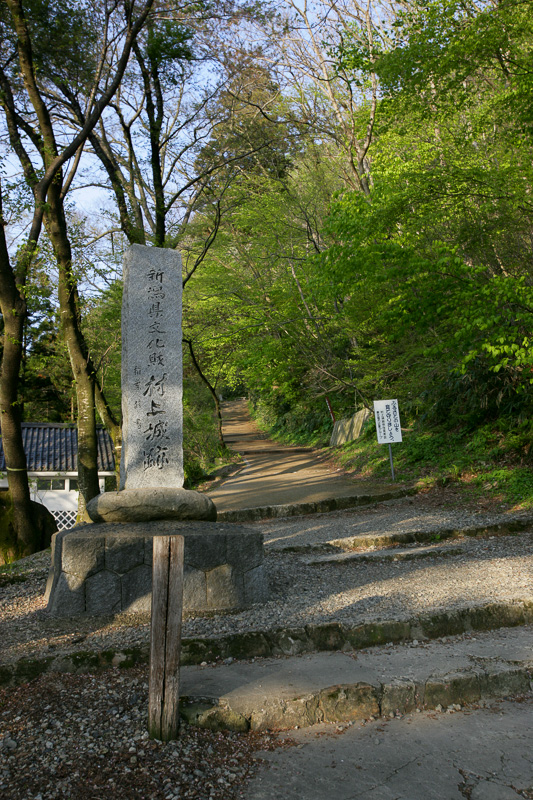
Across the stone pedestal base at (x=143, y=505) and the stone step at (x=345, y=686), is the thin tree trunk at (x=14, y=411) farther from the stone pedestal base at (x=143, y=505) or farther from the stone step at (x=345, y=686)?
the stone step at (x=345, y=686)

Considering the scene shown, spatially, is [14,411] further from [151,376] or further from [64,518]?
[64,518]

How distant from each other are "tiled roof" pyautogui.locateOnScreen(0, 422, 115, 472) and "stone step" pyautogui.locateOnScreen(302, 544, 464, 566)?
41.6 feet

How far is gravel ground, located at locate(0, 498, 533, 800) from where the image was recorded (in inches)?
106

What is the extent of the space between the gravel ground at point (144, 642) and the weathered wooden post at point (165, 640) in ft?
0.39

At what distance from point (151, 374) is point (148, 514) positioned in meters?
1.40

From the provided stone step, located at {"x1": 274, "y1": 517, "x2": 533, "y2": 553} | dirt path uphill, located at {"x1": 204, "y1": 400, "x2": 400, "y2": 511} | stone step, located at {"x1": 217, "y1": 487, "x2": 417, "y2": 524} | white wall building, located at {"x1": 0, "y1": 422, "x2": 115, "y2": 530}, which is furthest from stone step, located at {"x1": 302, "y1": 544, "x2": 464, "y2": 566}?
white wall building, located at {"x1": 0, "y1": 422, "x2": 115, "y2": 530}

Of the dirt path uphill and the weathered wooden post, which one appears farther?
the dirt path uphill

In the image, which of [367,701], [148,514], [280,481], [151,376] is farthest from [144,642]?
[280,481]

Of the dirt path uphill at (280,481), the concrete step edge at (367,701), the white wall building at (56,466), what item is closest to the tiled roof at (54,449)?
the white wall building at (56,466)

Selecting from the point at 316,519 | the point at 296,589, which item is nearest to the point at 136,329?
the point at 296,589

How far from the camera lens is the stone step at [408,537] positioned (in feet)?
24.7

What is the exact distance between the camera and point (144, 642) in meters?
4.02

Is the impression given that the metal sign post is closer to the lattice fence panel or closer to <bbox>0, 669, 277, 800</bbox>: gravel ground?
<bbox>0, 669, 277, 800</bbox>: gravel ground

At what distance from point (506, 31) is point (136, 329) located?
6.67 m
